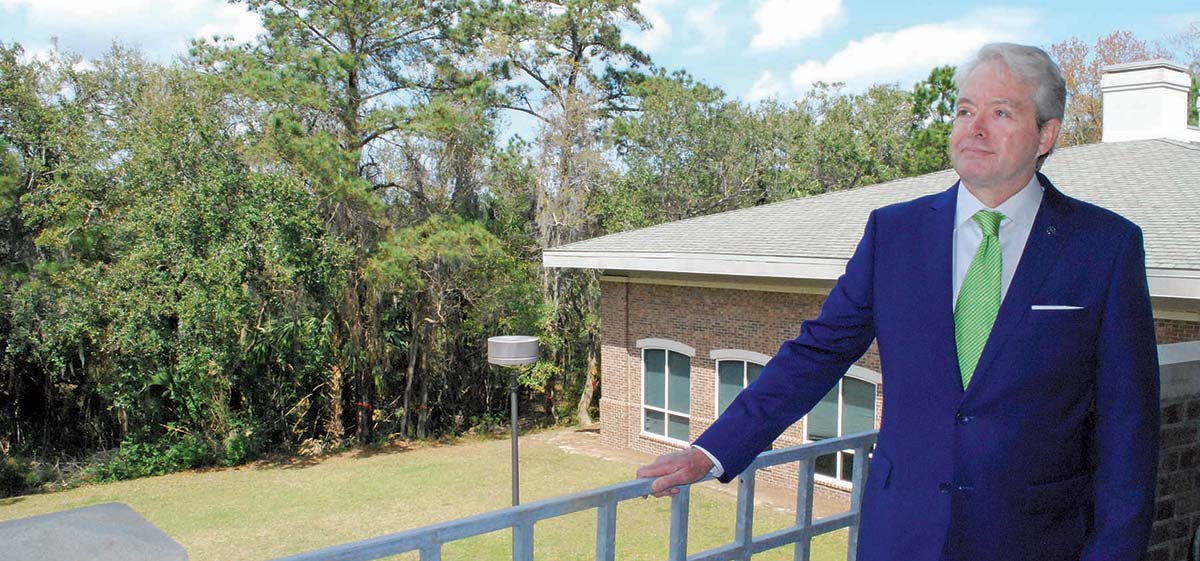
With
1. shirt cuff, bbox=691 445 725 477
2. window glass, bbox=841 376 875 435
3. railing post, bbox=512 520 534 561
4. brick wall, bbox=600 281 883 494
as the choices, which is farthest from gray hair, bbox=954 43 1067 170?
window glass, bbox=841 376 875 435

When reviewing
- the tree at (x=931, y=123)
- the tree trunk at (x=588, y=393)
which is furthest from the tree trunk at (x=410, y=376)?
the tree at (x=931, y=123)

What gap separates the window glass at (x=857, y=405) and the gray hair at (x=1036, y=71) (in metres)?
10.1

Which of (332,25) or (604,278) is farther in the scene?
(332,25)

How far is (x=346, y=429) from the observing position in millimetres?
18438

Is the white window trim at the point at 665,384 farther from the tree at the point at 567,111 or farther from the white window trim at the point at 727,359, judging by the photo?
the tree at the point at 567,111

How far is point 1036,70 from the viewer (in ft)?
5.58

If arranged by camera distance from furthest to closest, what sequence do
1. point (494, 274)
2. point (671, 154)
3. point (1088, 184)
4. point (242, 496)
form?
point (671, 154), point (494, 274), point (242, 496), point (1088, 184)

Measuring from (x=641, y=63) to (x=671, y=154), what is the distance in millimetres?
4086

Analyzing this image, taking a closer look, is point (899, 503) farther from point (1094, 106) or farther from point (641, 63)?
point (1094, 106)

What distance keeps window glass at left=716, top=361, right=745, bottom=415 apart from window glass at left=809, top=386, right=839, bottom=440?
121cm

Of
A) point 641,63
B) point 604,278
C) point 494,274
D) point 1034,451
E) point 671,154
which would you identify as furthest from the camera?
point 641,63

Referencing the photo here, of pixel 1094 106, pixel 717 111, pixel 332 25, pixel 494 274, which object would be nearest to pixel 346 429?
pixel 494 274

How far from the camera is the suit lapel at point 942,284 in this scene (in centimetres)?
173

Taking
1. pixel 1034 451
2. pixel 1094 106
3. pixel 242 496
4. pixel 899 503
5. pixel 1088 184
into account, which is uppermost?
pixel 1094 106
